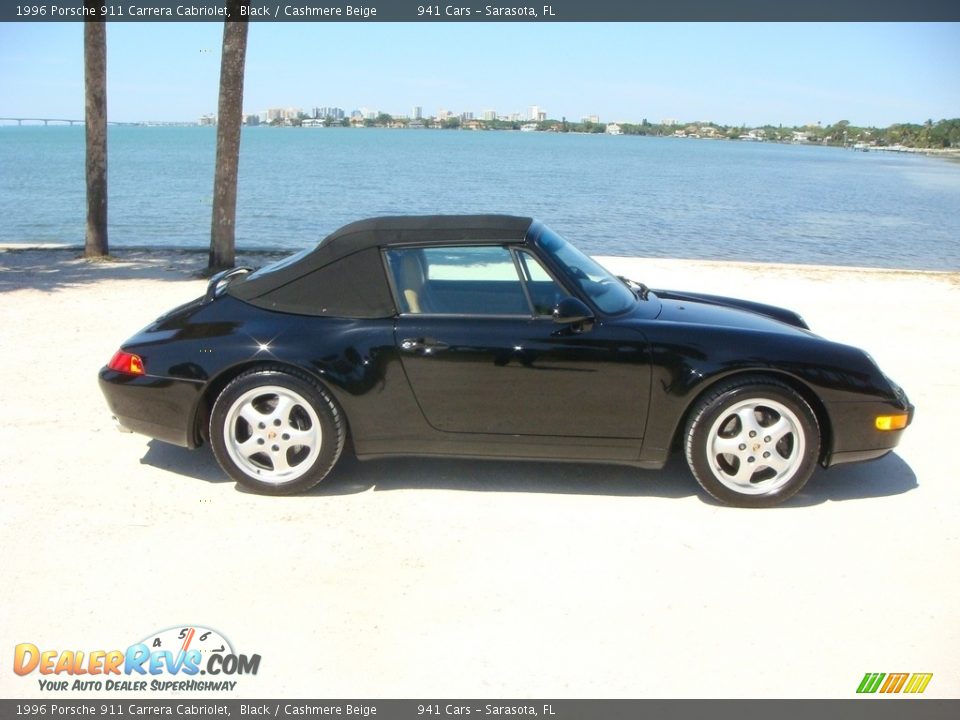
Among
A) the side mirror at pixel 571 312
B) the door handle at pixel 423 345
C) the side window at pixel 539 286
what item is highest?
the side window at pixel 539 286

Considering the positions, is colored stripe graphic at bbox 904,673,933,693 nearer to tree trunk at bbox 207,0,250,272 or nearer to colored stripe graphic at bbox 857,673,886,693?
colored stripe graphic at bbox 857,673,886,693

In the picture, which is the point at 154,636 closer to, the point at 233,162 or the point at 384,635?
the point at 384,635

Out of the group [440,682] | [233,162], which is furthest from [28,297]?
[440,682]

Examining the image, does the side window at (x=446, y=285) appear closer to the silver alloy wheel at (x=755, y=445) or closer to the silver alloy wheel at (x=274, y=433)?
the silver alloy wheel at (x=274, y=433)

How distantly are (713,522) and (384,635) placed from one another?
1.82 metres

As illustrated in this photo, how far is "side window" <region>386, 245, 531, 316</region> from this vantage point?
15.6ft

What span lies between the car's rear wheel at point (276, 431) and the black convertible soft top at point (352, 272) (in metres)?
0.40

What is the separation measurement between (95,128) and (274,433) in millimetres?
9490

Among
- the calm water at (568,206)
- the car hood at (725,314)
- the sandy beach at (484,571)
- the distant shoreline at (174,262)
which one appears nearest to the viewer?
the sandy beach at (484,571)

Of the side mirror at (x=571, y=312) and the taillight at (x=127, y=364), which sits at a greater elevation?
the side mirror at (x=571, y=312)

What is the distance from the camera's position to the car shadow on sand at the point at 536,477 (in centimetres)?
491

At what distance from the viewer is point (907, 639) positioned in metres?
3.52
